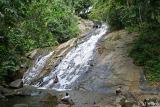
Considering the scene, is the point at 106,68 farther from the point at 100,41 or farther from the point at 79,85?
the point at 100,41

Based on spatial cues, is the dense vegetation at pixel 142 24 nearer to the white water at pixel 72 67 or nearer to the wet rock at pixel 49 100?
the white water at pixel 72 67

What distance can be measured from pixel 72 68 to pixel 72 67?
0.61 feet

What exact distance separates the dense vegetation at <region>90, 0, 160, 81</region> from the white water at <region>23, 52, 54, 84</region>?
6.49 meters

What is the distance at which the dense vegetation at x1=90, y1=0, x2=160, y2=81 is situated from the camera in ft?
72.1

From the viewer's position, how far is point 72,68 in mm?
25938

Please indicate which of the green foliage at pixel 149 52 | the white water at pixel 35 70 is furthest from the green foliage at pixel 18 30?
the green foliage at pixel 149 52

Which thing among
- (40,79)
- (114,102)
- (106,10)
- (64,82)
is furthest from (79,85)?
(106,10)

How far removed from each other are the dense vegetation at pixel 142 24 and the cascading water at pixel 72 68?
2663 mm

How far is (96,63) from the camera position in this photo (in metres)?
24.9

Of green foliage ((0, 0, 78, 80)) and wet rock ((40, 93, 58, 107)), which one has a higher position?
green foliage ((0, 0, 78, 80))

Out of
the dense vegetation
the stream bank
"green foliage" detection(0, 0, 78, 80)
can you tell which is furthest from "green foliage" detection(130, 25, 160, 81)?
"green foliage" detection(0, 0, 78, 80)

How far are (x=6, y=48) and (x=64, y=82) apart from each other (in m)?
4.72

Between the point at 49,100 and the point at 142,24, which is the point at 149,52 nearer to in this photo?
the point at 142,24

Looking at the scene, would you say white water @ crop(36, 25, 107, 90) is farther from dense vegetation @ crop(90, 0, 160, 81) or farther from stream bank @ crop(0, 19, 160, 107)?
dense vegetation @ crop(90, 0, 160, 81)
